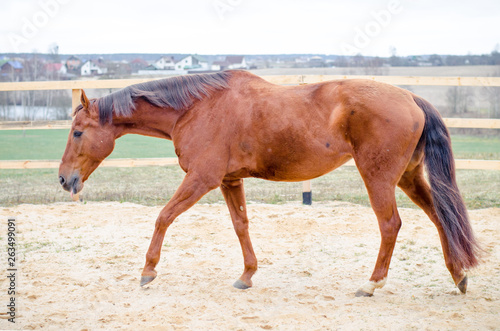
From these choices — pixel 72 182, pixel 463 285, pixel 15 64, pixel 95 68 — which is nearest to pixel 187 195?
pixel 72 182

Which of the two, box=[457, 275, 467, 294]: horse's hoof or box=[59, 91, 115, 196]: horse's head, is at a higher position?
box=[59, 91, 115, 196]: horse's head

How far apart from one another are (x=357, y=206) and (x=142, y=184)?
16.3 feet

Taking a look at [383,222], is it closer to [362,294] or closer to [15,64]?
[362,294]

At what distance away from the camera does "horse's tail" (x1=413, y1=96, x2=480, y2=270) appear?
11.6ft

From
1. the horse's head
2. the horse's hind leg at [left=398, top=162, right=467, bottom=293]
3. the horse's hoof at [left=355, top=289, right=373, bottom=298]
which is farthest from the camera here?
the horse's head

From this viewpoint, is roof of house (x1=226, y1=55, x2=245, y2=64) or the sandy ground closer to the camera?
the sandy ground

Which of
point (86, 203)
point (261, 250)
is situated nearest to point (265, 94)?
point (261, 250)

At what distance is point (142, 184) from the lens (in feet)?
32.5

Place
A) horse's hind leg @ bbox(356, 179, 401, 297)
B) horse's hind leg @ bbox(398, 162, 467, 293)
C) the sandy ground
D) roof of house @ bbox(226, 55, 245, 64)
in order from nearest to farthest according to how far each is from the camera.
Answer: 1. the sandy ground
2. horse's hind leg @ bbox(356, 179, 401, 297)
3. horse's hind leg @ bbox(398, 162, 467, 293)
4. roof of house @ bbox(226, 55, 245, 64)

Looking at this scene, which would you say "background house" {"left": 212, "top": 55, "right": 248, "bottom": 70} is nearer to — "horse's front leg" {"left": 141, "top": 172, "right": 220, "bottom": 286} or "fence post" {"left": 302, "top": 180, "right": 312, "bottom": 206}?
"fence post" {"left": 302, "top": 180, "right": 312, "bottom": 206}

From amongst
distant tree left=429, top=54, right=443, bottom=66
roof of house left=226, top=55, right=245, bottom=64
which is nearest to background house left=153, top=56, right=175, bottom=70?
roof of house left=226, top=55, right=245, bottom=64

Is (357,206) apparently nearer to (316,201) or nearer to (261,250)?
(316,201)

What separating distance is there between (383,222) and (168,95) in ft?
6.95

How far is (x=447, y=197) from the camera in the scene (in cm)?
355
